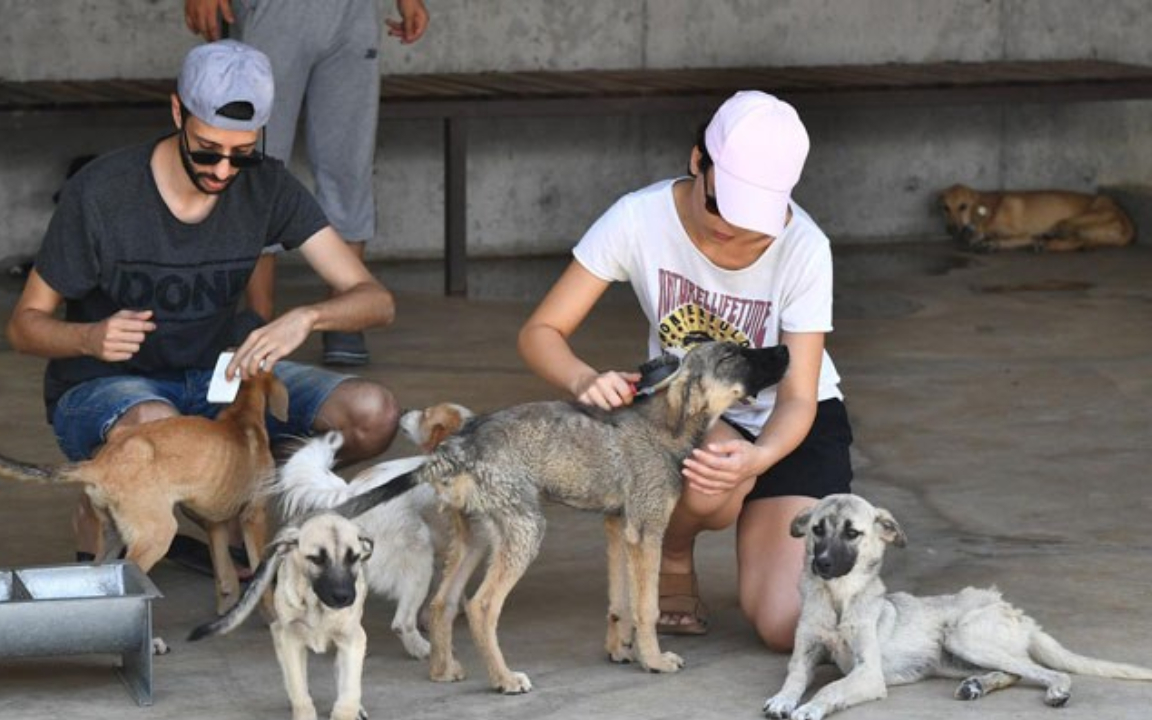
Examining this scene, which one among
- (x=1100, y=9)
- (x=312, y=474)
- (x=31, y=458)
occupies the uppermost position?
(x=1100, y=9)

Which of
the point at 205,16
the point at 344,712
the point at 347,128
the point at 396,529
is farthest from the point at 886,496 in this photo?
the point at 205,16

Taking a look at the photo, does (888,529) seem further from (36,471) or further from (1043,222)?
(1043,222)

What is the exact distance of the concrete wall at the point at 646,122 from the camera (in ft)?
30.7

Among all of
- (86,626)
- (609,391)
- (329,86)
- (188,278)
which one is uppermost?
(329,86)

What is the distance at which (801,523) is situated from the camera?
4.34m

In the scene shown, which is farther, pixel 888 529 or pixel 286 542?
pixel 888 529

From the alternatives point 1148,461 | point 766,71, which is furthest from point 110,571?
point 766,71

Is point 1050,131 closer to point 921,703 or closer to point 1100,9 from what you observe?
point 1100,9

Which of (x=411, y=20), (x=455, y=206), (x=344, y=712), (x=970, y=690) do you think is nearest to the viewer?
(x=344, y=712)

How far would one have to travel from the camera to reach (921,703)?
4.29 m

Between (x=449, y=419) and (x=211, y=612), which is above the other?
(x=449, y=419)

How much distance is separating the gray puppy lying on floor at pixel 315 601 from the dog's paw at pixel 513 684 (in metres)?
0.34

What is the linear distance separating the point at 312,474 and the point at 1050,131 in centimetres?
700

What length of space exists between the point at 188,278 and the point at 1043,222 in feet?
20.2
